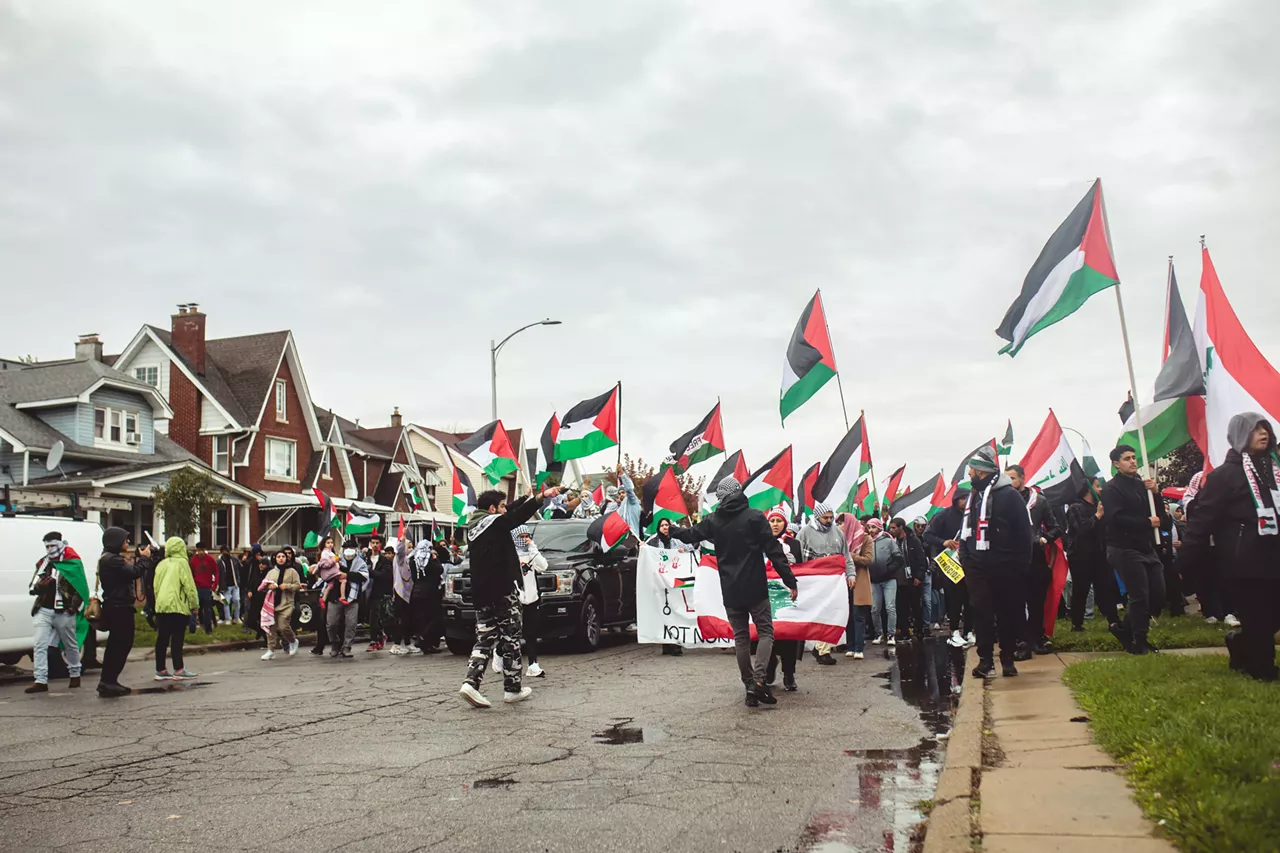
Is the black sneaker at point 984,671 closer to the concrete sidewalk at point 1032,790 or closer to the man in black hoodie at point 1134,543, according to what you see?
the man in black hoodie at point 1134,543

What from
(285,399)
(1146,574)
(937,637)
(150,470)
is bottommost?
(937,637)

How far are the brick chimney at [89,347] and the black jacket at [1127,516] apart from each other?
42939 millimetres

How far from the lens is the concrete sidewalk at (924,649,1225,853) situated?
452 centimetres

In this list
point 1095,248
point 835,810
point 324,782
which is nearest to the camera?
point 835,810

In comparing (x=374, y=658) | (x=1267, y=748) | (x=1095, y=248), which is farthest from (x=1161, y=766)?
(x=374, y=658)

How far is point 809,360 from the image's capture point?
17031 millimetres

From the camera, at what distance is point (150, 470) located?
36188 millimetres

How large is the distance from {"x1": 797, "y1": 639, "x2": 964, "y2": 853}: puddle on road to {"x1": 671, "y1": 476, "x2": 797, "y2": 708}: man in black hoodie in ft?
4.22

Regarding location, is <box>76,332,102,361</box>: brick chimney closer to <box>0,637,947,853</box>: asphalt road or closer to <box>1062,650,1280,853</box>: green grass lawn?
<box>0,637,947,853</box>: asphalt road

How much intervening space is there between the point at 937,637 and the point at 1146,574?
656cm

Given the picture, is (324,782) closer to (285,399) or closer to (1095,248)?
(1095,248)

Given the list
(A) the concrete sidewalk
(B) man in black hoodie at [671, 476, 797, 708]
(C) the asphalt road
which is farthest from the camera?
(B) man in black hoodie at [671, 476, 797, 708]

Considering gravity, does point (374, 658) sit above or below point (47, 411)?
below

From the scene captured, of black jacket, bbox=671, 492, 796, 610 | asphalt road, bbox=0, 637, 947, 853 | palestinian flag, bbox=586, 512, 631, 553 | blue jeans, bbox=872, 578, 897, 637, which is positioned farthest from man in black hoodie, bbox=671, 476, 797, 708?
blue jeans, bbox=872, 578, 897, 637
